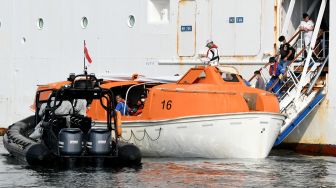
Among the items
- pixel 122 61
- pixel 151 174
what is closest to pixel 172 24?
pixel 122 61

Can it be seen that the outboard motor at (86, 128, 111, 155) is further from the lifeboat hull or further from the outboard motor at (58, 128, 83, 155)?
the lifeboat hull

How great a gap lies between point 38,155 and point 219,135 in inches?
170

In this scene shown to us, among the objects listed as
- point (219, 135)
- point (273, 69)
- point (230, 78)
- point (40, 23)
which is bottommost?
point (219, 135)

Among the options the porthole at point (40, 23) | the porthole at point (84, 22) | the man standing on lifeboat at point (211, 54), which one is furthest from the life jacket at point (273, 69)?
the porthole at point (40, 23)

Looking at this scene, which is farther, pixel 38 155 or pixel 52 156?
pixel 52 156

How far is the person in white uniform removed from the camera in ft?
82.1

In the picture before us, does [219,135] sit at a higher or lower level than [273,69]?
lower

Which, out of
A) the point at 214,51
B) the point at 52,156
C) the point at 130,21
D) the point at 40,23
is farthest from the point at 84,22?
the point at 52,156

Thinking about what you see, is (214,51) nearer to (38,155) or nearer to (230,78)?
(230,78)

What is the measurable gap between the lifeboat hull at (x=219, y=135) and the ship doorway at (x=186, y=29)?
5212 mm

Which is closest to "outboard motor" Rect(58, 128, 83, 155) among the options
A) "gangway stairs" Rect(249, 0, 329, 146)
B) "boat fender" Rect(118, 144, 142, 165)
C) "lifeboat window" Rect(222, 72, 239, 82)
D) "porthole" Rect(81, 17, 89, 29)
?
"boat fender" Rect(118, 144, 142, 165)

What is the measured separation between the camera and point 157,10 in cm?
2819

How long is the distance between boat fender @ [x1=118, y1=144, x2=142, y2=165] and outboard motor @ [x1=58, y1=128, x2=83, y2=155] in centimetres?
93

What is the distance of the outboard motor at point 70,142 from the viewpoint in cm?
1894
